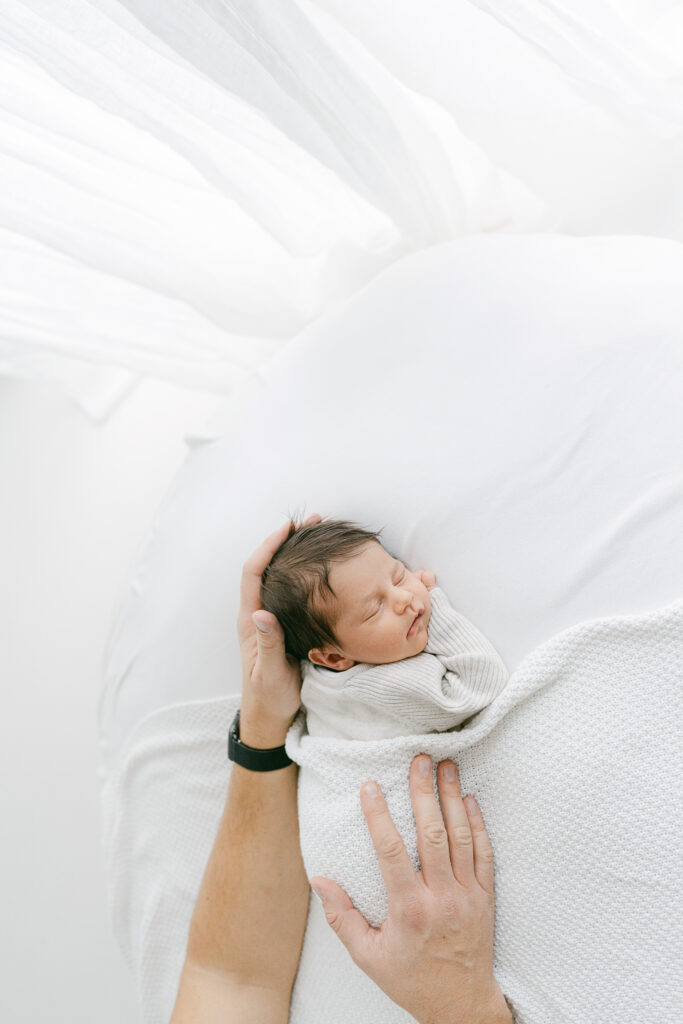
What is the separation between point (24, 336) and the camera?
145cm

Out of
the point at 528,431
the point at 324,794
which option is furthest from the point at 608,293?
the point at 324,794

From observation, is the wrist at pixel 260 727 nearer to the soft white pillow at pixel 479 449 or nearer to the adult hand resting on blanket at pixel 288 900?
the adult hand resting on blanket at pixel 288 900

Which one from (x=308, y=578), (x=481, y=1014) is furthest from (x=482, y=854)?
(x=308, y=578)

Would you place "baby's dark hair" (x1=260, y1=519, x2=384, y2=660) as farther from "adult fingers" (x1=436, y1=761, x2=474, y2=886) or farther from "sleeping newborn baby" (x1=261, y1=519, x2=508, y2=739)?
"adult fingers" (x1=436, y1=761, x2=474, y2=886)

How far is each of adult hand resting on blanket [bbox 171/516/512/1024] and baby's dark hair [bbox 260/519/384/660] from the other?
1.0 inches

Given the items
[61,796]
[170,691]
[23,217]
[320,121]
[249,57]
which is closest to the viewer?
→ [249,57]

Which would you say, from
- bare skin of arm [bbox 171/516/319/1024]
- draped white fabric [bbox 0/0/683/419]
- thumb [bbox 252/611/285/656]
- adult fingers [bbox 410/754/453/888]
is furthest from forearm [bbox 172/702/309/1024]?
draped white fabric [bbox 0/0/683/419]

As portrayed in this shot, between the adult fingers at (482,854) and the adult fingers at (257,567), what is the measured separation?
0.41 m

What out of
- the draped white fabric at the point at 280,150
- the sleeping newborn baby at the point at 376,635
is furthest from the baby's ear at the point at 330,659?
the draped white fabric at the point at 280,150

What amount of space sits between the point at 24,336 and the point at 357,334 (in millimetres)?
586

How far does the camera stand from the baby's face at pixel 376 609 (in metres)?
1.11

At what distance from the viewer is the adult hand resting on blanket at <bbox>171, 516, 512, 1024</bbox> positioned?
42.3 inches

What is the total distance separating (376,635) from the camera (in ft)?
3.65

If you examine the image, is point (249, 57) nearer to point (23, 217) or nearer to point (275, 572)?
point (23, 217)
